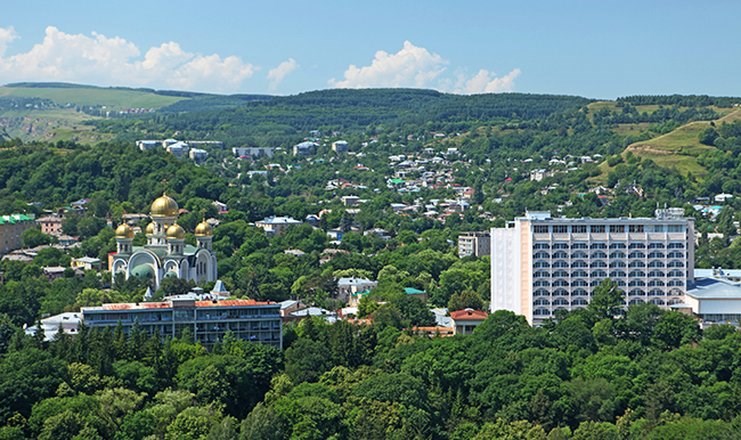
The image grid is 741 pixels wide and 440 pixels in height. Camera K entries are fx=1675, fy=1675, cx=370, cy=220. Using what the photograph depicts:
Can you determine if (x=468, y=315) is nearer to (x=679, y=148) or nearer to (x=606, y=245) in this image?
(x=606, y=245)

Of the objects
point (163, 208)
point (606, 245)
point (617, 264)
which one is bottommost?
point (617, 264)

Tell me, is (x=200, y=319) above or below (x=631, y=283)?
above

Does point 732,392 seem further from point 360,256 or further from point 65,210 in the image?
point 65,210

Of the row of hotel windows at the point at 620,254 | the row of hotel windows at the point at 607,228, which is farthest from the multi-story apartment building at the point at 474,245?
the row of hotel windows at the point at 620,254

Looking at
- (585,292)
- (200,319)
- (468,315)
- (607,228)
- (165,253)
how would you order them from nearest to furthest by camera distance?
(200,319) < (468,315) < (585,292) < (607,228) < (165,253)

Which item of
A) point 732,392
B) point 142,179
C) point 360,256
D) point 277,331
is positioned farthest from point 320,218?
point 732,392

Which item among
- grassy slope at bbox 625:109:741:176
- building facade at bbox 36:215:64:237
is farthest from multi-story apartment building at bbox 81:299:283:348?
grassy slope at bbox 625:109:741:176

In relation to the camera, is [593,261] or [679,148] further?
[679,148]

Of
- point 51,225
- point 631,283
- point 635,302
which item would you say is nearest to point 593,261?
point 631,283

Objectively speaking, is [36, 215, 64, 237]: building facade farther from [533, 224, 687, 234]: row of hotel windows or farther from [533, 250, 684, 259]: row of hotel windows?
[533, 250, 684, 259]: row of hotel windows
